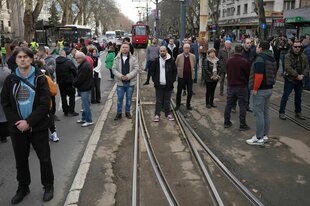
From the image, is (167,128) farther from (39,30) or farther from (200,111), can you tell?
(39,30)

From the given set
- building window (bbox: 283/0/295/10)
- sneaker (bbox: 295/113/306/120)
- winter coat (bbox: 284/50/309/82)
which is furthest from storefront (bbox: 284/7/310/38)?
winter coat (bbox: 284/50/309/82)

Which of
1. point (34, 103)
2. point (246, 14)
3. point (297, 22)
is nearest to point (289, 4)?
point (246, 14)

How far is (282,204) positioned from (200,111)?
206 inches

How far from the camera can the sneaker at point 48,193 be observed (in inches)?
173

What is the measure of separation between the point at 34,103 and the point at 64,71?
180 inches

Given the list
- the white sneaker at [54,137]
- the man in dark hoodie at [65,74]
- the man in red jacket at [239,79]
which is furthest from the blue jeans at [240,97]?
the man in dark hoodie at [65,74]

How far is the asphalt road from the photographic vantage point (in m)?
4.55

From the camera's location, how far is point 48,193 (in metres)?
4.46

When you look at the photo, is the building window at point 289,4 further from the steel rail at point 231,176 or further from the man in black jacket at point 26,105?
the man in black jacket at point 26,105

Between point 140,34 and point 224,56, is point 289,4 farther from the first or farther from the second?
point 224,56

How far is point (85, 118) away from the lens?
816cm

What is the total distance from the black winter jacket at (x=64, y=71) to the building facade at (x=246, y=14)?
120 feet

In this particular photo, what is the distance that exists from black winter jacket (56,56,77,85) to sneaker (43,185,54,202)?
14.8 ft

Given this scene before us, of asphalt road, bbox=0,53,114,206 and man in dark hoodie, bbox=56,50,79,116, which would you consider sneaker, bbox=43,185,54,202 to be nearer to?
asphalt road, bbox=0,53,114,206
